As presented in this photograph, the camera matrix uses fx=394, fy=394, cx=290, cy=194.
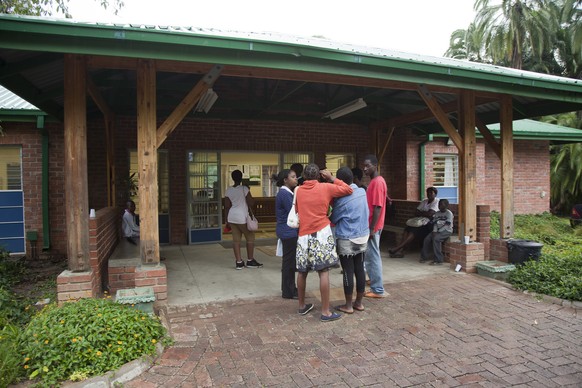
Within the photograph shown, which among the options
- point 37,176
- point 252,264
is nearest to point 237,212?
point 252,264

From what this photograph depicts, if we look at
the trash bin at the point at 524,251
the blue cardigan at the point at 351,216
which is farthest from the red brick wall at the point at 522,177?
the blue cardigan at the point at 351,216

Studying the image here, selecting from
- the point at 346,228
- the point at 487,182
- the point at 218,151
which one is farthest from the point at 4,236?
the point at 487,182

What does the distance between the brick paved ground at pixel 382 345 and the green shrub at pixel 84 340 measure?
0.26 metres

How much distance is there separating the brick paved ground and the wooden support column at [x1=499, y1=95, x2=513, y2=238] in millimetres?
1785

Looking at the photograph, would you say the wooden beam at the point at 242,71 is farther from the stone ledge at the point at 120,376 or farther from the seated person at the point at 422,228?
the stone ledge at the point at 120,376

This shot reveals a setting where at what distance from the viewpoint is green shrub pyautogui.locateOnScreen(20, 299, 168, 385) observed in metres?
3.09

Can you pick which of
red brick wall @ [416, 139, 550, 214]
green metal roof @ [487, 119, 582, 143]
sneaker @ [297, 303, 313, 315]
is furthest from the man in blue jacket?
green metal roof @ [487, 119, 582, 143]

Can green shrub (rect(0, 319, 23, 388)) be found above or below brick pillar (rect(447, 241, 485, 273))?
below

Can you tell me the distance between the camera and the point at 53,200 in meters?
8.05

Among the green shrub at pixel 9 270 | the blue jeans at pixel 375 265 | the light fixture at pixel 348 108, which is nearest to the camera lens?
the blue jeans at pixel 375 265

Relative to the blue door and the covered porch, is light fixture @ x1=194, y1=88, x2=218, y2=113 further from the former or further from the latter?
the blue door

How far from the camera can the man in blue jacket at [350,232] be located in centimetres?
439

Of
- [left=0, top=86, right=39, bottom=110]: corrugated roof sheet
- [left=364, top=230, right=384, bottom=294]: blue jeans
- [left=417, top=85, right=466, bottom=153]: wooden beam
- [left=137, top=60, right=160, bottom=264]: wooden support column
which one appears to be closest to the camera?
[left=137, top=60, right=160, bottom=264]: wooden support column

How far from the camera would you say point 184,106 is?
4.75 m
